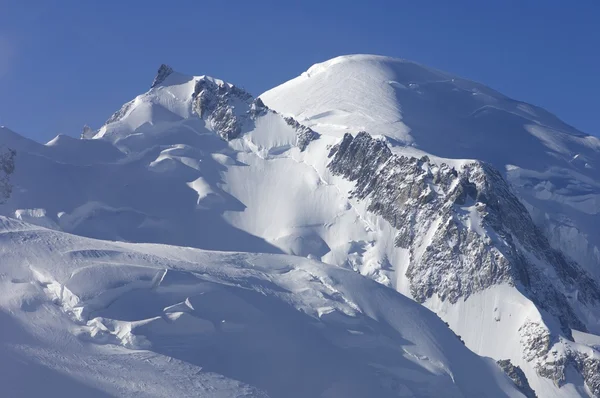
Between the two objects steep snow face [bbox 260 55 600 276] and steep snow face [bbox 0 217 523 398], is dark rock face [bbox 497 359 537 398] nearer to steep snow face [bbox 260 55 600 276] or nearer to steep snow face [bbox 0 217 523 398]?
steep snow face [bbox 0 217 523 398]

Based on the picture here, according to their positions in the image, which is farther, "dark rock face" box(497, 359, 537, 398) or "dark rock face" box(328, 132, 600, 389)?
"dark rock face" box(328, 132, 600, 389)

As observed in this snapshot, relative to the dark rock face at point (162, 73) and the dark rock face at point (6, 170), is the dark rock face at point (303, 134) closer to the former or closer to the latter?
the dark rock face at point (162, 73)

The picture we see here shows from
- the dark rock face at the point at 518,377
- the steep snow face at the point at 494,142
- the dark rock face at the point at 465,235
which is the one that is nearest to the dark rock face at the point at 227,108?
the steep snow face at the point at 494,142

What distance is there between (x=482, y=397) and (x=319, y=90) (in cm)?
10559

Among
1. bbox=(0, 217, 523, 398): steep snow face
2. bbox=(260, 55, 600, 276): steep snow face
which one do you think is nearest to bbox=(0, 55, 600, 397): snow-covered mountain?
bbox=(0, 217, 523, 398): steep snow face

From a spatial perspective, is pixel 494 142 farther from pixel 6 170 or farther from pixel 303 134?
pixel 6 170

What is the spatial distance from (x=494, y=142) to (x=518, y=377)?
259 feet

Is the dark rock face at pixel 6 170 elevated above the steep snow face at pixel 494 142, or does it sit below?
below

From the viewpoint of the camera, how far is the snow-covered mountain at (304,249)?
88750mm

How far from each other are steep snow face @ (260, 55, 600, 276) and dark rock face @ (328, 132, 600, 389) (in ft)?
Result: 29.3

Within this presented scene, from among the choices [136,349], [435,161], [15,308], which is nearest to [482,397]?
[136,349]

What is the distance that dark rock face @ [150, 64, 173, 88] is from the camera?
172m

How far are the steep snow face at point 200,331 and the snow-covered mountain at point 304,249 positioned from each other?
20 centimetres

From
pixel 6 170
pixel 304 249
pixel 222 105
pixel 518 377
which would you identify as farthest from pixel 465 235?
pixel 6 170
